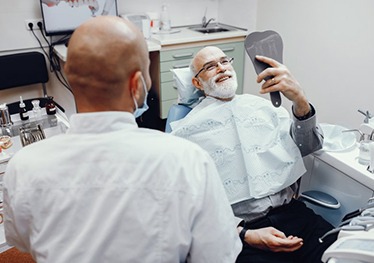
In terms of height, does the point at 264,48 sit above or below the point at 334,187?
above

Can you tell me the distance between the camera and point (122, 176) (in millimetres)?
772

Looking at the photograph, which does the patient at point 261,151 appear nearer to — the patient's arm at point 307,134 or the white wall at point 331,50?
the patient's arm at point 307,134

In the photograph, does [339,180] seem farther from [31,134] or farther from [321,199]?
[31,134]

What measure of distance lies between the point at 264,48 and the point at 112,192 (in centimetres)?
108

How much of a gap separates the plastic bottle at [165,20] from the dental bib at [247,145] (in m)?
2.15

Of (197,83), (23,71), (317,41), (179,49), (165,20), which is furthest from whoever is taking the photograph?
(165,20)

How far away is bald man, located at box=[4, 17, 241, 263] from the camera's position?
30.2 inches

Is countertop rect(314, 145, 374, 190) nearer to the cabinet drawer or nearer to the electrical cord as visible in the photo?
the cabinet drawer

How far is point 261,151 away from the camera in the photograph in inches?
65.2

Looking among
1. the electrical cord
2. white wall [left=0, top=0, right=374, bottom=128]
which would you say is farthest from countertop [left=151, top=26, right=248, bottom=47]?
the electrical cord

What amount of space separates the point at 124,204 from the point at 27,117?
5.17 ft

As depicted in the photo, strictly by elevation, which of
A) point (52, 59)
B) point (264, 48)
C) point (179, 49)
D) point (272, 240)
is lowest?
point (272, 240)

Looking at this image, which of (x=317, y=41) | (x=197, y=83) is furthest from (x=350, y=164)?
(x=317, y=41)

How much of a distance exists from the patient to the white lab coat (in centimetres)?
73
